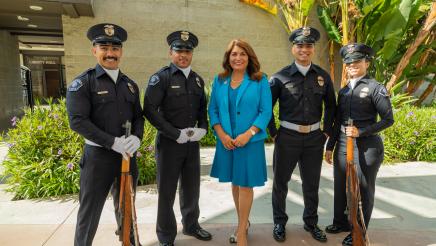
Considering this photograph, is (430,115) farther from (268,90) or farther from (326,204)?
(268,90)

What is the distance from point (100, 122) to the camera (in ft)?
7.79

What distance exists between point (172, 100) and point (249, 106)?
68 centimetres

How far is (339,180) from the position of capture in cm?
307

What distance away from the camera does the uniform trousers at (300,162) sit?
2.97 metres

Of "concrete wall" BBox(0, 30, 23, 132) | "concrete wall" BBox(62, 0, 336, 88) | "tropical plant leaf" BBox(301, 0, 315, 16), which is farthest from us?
"concrete wall" BBox(0, 30, 23, 132)

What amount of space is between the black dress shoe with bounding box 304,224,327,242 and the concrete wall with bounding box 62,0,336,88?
20.9 ft

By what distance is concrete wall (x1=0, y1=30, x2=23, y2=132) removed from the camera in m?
10.2

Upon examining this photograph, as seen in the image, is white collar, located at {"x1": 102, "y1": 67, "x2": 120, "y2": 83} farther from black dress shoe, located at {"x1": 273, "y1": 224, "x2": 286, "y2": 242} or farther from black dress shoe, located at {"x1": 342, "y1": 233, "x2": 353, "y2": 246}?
black dress shoe, located at {"x1": 342, "y1": 233, "x2": 353, "y2": 246}

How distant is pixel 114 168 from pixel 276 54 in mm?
8004

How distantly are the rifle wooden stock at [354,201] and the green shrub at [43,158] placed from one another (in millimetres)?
2818

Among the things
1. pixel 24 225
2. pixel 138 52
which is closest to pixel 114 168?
pixel 24 225

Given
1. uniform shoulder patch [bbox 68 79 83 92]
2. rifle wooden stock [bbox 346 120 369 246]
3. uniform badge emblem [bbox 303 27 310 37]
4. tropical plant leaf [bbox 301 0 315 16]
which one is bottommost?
rifle wooden stock [bbox 346 120 369 246]

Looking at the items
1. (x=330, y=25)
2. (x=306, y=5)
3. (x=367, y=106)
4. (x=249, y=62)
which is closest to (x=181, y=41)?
(x=249, y=62)

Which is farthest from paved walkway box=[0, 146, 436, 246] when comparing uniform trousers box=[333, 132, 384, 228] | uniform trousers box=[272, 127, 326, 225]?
uniform trousers box=[333, 132, 384, 228]
